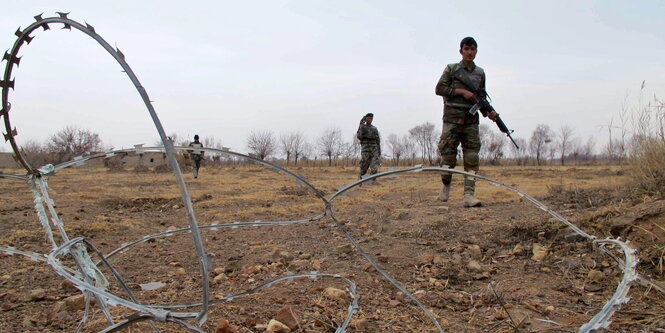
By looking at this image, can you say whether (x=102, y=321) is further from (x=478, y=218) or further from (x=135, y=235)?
(x=478, y=218)

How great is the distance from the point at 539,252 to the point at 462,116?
2.18 metres

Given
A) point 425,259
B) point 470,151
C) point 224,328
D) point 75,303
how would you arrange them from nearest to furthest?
point 224,328 < point 75,303 < point 425,259 < point 470,151

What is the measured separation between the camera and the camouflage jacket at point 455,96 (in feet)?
15.8

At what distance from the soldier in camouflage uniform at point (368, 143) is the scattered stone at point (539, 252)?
7.24m

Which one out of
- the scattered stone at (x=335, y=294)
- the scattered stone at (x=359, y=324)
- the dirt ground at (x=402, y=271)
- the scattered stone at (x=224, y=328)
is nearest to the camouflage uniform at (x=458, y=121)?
the dirt ground at (x=402, y=271)

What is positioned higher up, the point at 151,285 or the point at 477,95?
the point at 477,95

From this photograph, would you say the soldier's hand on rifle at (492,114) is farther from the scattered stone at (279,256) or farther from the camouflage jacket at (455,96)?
the scattered stone at (279,256)

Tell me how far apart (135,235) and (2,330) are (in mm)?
2892

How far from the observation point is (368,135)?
10305mm

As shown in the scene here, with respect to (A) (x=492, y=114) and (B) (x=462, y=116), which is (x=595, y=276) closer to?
(B) (x=462, y=116)

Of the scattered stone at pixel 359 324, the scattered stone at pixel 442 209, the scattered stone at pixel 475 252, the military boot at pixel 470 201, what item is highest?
the military boot at pixel 470 201

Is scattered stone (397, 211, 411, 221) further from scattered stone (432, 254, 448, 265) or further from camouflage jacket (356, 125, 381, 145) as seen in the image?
camouflage jacket (356, 125, 381, 145)

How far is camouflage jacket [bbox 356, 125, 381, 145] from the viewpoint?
10.3m

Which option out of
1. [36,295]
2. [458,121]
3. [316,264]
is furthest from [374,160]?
[36,295]
